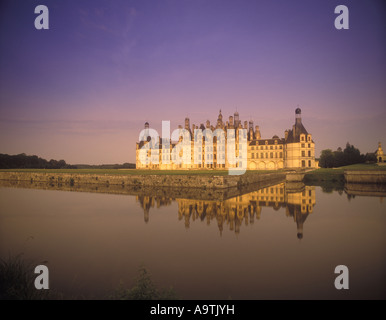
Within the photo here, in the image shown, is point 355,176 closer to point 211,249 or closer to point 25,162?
point 211,249

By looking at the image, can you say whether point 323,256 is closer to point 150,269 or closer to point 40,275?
point 150,269

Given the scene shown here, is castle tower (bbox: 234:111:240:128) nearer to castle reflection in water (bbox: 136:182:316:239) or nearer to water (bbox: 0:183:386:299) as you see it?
castle reflection in water (bbox: 136:182:316:239)

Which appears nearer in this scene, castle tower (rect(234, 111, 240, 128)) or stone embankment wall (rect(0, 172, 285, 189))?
stone embankment wall (rect(0, 172, 285, 189))

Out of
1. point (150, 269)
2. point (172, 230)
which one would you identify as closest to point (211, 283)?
point (150, 269)

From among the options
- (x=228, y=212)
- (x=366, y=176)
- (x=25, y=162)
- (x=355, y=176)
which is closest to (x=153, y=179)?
(x=228, y=212)

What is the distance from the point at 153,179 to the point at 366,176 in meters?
26.0

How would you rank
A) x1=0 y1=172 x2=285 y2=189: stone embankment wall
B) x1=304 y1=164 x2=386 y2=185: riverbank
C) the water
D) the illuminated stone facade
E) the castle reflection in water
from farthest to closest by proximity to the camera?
the illuminated stone facade, x1=304 y1=164 x2=386 y2=185: riverbank, x1=0 y1=172 x2=285 y2=189: stone embankment wall, the castle reflection in water, the water

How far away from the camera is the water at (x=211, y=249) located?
5.41 m

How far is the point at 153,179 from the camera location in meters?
28.9

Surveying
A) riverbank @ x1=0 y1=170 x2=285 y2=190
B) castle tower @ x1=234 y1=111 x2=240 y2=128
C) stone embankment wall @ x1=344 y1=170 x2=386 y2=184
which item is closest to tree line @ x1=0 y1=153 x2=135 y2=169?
riverbank @ x1=0 y1=170 x2=285 y2=190

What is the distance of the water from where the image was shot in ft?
17.7

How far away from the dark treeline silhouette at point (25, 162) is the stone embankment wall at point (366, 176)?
240 feet

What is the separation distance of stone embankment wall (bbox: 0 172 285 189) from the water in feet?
37.6
